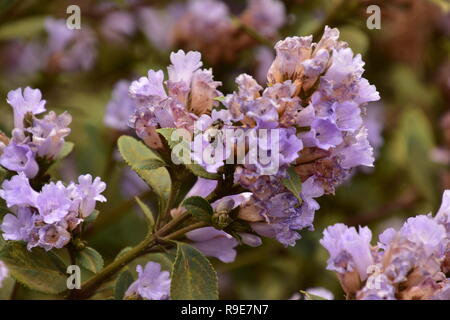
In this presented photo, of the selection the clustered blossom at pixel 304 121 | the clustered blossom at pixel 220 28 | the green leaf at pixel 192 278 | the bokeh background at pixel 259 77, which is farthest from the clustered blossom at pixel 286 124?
the clustered blossom at pixel 220 28

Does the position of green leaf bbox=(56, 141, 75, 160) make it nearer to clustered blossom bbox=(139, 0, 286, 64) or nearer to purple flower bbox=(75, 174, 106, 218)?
purple flower bbox=(75, 174, 106, 218)

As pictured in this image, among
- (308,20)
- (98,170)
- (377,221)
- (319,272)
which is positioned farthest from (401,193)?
(98,170)

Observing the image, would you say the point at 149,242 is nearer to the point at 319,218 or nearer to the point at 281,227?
the point at 281,227

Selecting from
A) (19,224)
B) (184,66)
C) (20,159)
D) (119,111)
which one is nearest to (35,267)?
(19,224)

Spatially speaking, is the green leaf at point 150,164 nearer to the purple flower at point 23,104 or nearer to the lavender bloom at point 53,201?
the lavender bloom at point 53,201

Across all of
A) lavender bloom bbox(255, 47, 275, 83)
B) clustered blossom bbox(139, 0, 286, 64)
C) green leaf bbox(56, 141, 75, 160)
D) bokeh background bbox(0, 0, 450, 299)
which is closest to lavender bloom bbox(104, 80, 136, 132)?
bokeh background bbox(0, 0, 450, 299)
